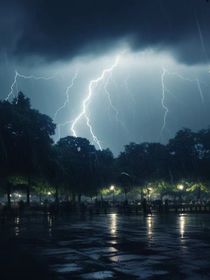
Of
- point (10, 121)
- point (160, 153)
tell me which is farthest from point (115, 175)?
point (10, 121)

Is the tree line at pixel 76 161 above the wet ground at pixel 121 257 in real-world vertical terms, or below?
above

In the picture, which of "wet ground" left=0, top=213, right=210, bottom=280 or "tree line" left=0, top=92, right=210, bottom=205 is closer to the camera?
"wet ground" left=0, top=213, right=210, bottom=280

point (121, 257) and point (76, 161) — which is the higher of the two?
point (76, 161)

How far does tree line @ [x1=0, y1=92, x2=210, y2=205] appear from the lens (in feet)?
161

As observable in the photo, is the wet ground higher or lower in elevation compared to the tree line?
lower

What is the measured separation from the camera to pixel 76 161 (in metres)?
78.9

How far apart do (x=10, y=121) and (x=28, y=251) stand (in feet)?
115

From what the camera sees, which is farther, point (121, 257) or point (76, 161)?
point (76, 161)

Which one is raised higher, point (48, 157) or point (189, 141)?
point (189, 141)

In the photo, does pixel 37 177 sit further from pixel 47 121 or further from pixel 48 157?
pixel 47 121

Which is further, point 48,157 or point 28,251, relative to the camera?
point 48,157

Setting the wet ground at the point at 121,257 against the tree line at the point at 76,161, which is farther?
the tree line at the point at 76,161

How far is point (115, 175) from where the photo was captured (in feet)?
291

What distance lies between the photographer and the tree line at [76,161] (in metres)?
49.2
